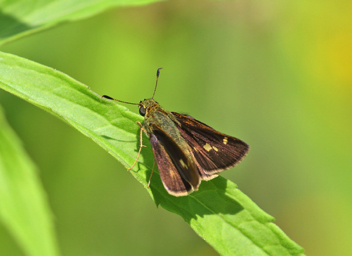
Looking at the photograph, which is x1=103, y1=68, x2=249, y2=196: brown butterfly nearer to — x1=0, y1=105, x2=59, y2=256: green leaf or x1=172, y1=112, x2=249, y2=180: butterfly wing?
x1=172, y1=112, x2=249, y2=180: butterfly wing

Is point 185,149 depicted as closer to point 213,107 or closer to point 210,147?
point 210,147

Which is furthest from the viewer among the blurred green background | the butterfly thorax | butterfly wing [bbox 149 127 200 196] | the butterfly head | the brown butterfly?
the blurred green background

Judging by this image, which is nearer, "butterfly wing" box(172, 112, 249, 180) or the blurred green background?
"butterfly wing" box(172, 112, 249, 180)

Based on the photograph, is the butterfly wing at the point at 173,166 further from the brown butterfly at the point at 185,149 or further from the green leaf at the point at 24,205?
the green leaf at the point at 24,205

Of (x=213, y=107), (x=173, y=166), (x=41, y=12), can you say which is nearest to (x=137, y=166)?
(x=173, y=166)

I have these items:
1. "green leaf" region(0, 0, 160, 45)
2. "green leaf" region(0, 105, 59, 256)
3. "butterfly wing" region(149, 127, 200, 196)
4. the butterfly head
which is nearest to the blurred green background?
"green leaf" region(0, 0, 160, 45)

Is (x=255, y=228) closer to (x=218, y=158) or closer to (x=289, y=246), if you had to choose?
(x=289, y=246)

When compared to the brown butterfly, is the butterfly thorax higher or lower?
higher

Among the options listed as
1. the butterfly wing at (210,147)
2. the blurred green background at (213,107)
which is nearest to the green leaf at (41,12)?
the butterfly wing at (210,147)
